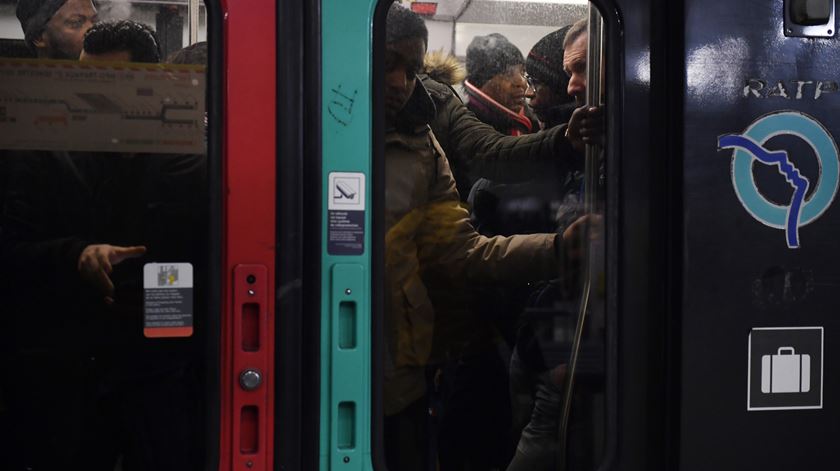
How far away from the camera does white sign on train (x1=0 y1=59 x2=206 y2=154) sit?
2.14 meters

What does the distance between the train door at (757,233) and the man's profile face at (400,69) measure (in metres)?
0.68

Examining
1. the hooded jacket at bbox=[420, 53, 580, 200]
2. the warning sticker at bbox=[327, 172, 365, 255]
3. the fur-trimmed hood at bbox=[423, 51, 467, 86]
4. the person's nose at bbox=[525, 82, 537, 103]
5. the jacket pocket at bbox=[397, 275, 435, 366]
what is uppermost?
the fur-trimmed hood at bbox=[423, 51, 467, 86]

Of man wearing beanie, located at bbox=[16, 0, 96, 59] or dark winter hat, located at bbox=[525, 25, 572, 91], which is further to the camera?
dark winter hat, located at bbox=[525, 25, 572, 91]

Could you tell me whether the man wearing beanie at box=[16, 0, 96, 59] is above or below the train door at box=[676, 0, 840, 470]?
above

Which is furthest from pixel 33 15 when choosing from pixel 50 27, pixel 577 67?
pixel 577 67

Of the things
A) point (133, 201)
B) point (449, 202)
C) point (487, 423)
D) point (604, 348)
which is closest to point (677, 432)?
point (604, 348)

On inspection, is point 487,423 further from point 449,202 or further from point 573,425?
point 449,202

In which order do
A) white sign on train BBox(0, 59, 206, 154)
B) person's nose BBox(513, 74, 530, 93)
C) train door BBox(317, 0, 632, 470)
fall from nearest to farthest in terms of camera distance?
→ 1. white sign on train BBox(0, 59, 206, 154)
2. train door BBox(317, 0, 632, 470)
3. person's nose BBox(513, 74, 530, 93)

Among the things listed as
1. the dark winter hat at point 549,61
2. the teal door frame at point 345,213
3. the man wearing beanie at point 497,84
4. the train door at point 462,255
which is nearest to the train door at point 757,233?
the train door at point 462,255

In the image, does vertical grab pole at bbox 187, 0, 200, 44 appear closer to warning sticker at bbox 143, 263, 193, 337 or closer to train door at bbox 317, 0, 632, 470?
train door at bbox 317, 0, 632, 470

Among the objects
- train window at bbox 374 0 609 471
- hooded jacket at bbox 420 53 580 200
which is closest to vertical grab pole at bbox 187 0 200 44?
train window at bbox 374 0 609 471

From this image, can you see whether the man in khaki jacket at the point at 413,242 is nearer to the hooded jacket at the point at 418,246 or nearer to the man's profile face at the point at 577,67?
the hooded jacket at the point at 418,246

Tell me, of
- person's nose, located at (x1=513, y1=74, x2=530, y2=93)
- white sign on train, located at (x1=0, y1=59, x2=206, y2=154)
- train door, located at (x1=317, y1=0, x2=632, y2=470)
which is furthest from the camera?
person's nose, located at (x1=513, y1=74, x2=530, y2=93)

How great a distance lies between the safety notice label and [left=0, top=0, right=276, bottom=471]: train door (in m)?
Result: 1.23
